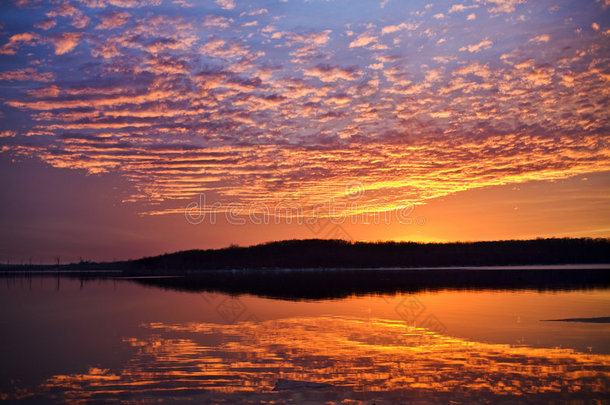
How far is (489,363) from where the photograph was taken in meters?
19.2

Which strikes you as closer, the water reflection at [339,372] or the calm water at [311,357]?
the water reflection at [339,372]

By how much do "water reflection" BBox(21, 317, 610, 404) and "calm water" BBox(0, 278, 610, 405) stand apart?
52mm

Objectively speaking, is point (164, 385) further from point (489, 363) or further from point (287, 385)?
point (489, 363)

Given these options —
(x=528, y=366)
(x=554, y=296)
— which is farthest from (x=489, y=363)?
(x=554, y=296)

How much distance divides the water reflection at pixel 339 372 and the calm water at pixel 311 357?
0.17ft

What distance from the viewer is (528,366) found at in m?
18.6

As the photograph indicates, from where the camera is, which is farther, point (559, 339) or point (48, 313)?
point (48, 313)

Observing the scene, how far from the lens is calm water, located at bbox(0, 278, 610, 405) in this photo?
15422 millimetres

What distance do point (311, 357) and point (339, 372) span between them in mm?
2966

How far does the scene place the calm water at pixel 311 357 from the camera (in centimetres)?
1542

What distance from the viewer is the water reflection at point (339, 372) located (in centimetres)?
1510

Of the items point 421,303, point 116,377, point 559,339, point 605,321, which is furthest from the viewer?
point 421,303

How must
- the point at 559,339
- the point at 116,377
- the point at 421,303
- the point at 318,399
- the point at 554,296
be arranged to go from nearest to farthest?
the point at 318,399
the point at 116,377
the point at 559,339
the point at 421,303
the point at 554,296

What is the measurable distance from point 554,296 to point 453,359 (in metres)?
35.4
